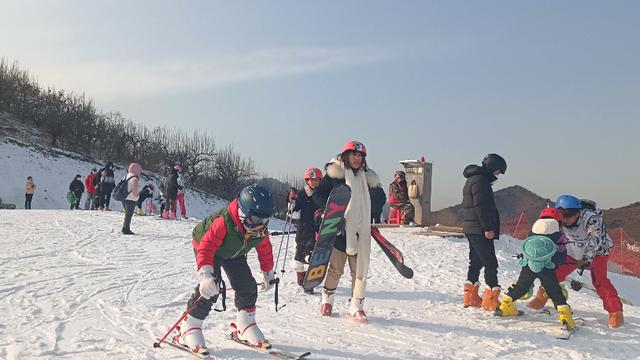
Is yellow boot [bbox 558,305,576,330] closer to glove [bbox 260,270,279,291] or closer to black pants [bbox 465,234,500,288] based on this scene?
black pants [bbox 465,234,500,288]

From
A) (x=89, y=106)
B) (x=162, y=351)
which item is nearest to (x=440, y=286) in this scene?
(x=162, y=351)

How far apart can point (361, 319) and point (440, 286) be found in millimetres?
2911

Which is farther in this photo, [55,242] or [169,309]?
[55,242]

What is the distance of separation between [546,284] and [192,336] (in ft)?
13.4

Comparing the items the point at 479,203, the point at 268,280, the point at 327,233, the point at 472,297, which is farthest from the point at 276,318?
the point at 479,203

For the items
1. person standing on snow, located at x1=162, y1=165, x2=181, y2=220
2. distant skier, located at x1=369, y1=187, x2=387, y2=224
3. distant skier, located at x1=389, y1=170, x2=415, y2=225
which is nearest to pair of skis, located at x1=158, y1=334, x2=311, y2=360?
distant skier, located at x1=369, y1=187, x2=387, y2=224

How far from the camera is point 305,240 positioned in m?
8.12

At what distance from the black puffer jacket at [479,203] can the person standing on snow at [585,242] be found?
839 mm

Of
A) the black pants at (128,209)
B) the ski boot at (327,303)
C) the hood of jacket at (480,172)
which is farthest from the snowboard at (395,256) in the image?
the black pants at (128,209)

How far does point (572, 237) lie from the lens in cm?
650

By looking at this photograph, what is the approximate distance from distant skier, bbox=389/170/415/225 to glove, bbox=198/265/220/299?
11.4 metres

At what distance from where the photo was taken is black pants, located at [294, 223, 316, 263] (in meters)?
8.10

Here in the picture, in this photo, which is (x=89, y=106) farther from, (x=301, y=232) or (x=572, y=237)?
(x=572, y=237)

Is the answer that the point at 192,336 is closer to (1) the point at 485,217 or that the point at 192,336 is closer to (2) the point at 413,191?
(1) the point at 485,217
